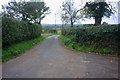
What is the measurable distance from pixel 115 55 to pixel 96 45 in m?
2.11

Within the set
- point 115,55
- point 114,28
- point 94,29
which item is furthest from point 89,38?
point 115,55

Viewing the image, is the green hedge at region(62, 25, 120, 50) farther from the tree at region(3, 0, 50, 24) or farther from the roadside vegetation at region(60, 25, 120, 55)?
the tree at region(3, 0, 50, 24)

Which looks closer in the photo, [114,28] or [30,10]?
[114,28]

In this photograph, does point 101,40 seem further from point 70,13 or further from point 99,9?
point 70,13

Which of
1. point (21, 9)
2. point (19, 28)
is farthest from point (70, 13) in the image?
point (19, 28)

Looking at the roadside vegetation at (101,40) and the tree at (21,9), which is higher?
the tree at (21,9)

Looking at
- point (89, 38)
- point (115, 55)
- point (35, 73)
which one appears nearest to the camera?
point (35, 73)

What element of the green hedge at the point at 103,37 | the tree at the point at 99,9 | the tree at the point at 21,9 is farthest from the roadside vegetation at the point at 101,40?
the tree at the point at 21,9

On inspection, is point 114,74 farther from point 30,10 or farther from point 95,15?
point 30,10

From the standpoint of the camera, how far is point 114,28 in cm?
1089

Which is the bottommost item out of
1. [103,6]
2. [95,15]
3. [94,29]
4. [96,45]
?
[96,45]

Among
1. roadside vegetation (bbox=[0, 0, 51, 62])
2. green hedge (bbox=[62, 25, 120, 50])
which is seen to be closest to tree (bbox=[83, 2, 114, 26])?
Result: green hedge (bbox=[62, 25, 120, 50])

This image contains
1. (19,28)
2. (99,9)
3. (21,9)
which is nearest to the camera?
(19,28)

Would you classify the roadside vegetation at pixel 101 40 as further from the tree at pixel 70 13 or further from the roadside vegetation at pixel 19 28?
the tree at pixel 70 13
